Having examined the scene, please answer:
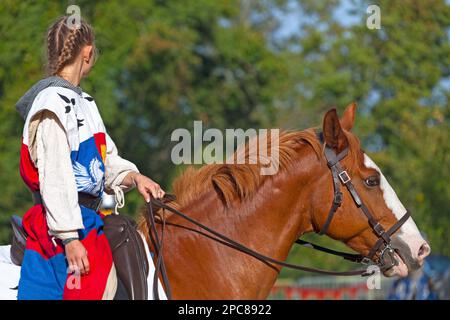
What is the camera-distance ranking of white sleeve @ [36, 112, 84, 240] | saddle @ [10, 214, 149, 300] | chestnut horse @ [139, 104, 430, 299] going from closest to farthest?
white sleeve @ [36, 112, 84, 240], saddle @ [10, 214, 149, 300], chestnut horse @ [139, 104, 430, 299]

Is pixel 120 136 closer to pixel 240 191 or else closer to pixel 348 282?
pixel 348 282

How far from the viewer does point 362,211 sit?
500cm

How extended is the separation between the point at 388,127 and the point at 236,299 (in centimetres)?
1521

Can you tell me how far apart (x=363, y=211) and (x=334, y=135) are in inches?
20.5

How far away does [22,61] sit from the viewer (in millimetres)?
16562

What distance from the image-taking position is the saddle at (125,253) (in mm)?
4542

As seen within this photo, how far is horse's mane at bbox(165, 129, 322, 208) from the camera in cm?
500

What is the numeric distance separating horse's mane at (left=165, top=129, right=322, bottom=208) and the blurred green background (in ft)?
20.8

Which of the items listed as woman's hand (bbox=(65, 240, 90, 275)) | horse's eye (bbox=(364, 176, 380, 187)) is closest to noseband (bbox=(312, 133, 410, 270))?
horse's eye (bbox=(364, 176, 380, 187))

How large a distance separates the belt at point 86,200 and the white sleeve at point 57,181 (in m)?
0.29

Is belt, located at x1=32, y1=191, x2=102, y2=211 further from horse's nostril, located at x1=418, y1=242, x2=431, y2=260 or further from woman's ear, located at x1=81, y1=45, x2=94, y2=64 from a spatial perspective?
horse's nostril, located at x1=418, y1=242, x2=431, y2=260

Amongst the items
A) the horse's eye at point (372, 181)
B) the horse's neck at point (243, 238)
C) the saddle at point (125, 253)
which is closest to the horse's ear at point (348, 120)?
the horse's eye at point (372, 181)

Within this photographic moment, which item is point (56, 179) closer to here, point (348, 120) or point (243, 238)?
point (243, 238)

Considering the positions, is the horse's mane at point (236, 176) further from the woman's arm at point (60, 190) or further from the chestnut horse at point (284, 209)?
the woman's arm at point (60, 190)
